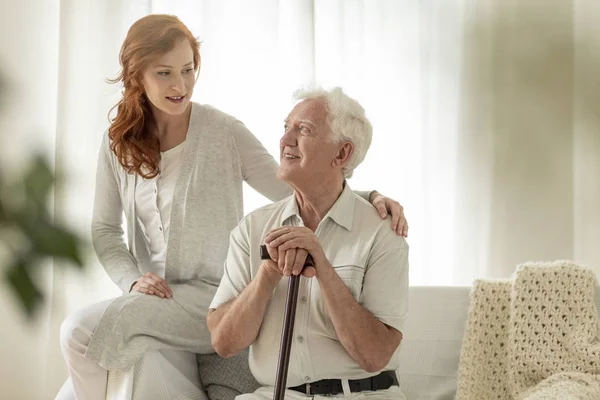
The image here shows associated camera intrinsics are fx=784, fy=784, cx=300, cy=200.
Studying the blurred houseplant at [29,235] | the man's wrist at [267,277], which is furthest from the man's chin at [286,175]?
the blurred houseplant at [29,235]

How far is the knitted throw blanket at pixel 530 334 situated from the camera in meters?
2.02

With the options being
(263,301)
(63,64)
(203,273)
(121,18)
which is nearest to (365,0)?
(121,18)

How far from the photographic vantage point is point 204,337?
2.22 m

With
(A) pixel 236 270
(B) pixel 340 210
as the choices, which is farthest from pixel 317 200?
(A) pixel 236 270

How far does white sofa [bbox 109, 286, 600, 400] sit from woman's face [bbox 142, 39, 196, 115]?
932mm

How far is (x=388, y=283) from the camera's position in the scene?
6.24 ft

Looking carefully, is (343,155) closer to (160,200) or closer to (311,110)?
(311,110)

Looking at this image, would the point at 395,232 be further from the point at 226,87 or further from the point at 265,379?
the point at 226,87

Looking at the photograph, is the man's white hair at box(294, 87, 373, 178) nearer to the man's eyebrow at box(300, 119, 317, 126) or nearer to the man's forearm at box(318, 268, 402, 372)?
the man's eyebrow at box(300, 119, 317, 126)

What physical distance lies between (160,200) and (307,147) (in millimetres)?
556

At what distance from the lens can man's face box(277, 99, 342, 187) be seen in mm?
1972

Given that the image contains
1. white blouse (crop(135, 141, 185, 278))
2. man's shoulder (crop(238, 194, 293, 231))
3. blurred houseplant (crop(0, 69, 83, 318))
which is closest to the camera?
blurred houseplant (crop(0, 69, 83, 318))

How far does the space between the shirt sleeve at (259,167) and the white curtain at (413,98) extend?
0.86 metres

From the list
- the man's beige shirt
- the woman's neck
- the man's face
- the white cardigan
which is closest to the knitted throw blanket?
the man's beige shirt
